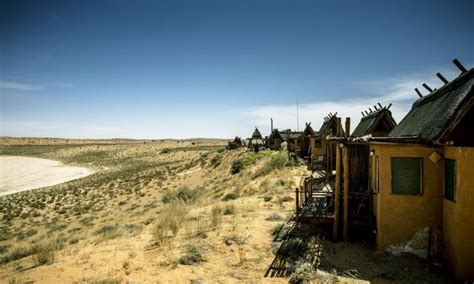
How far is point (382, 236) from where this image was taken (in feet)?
29.6

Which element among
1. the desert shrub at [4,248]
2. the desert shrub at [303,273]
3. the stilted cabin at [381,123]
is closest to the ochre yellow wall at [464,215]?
the desert shrub at [303,273]

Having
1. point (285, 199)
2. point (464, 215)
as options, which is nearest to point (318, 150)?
point (285, 199)

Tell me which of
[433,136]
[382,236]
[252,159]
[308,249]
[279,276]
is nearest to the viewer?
[433,136]

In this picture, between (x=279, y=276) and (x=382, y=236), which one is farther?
(x=382, y=236)

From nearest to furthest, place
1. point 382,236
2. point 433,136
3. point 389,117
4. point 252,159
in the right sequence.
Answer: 1. point 433,136
2. point 382,236
3. point 389,117
4. point 252,159

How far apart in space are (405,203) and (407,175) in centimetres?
85

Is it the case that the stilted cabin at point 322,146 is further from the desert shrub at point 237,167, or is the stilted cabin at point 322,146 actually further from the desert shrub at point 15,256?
the desert shrub at point 15,256

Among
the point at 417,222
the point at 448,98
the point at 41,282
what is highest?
the point at 448,98

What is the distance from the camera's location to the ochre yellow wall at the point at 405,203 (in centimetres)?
843

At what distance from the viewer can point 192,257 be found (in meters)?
9.43

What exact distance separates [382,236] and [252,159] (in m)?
24.7

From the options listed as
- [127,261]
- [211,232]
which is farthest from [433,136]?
[127,261]

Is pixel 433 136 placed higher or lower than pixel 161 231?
higher

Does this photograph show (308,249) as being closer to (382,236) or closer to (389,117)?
(382,236)
